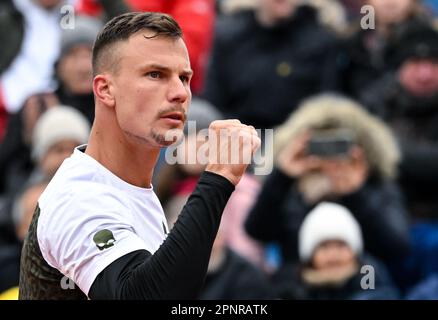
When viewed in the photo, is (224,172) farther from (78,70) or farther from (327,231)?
(78,70)

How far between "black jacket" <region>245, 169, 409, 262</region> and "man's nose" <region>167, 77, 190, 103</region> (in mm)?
3471

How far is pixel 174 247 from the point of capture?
3695 millimetres

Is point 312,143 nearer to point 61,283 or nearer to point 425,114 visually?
point 425,114

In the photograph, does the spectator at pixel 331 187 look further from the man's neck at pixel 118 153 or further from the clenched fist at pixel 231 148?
the clenched fist at pixel 231 148

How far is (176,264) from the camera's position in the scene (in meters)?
3.68

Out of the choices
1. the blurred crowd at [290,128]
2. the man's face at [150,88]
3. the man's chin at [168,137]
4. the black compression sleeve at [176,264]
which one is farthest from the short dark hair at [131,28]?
the blurred crowd at [290,128]

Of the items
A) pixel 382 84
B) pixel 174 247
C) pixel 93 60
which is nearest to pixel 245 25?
pixel 382 84

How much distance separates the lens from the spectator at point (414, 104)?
26.6 feet

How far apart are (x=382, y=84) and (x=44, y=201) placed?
4956 millimetres

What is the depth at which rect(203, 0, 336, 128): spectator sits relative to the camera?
8.77 meters

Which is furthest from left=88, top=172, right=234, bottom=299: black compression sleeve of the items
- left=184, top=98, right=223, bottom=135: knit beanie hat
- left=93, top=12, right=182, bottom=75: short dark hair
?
left=184, top=98, right=223, bottom=135: knit beanie hat

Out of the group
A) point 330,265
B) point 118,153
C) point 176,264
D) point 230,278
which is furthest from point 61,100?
point 176,264

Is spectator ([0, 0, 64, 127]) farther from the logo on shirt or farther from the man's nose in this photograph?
the logo on shirt

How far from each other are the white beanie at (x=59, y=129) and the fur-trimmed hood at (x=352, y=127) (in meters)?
1.31
